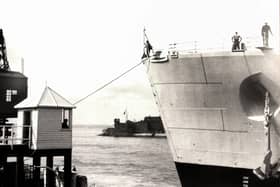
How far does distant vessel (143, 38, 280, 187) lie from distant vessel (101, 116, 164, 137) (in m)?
113

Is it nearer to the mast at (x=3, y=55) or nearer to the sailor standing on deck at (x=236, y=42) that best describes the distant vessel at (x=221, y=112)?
the sailor standing on deck at (x=236, y=42)

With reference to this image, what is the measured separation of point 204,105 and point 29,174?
8723 mm

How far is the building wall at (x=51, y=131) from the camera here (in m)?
16.3

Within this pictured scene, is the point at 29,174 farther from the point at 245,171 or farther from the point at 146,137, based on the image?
the point at 146,137

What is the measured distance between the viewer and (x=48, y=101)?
54.6 ft

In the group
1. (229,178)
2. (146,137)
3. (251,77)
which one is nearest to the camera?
(251,77)

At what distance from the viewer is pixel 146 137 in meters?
146

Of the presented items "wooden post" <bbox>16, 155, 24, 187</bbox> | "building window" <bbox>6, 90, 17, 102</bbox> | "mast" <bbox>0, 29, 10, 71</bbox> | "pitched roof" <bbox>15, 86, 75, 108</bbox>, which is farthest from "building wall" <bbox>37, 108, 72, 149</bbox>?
"mast" <bbox>0, 29, 10, 71</bbox>

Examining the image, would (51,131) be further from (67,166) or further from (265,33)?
(265,33)

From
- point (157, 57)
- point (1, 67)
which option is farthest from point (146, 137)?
point (157, 57)

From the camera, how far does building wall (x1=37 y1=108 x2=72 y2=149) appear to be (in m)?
16.3

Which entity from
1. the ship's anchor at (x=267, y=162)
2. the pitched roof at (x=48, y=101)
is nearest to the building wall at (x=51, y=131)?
the pitched roof at (x=48, y=101)

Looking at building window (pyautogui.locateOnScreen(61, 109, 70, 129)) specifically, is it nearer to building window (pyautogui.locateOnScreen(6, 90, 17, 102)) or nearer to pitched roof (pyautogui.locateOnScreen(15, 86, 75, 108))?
pitched roof (pyautogui.locateOnScreen(15, 86, 75, 108))

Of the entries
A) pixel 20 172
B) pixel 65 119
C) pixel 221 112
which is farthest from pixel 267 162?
pixel 20 172
